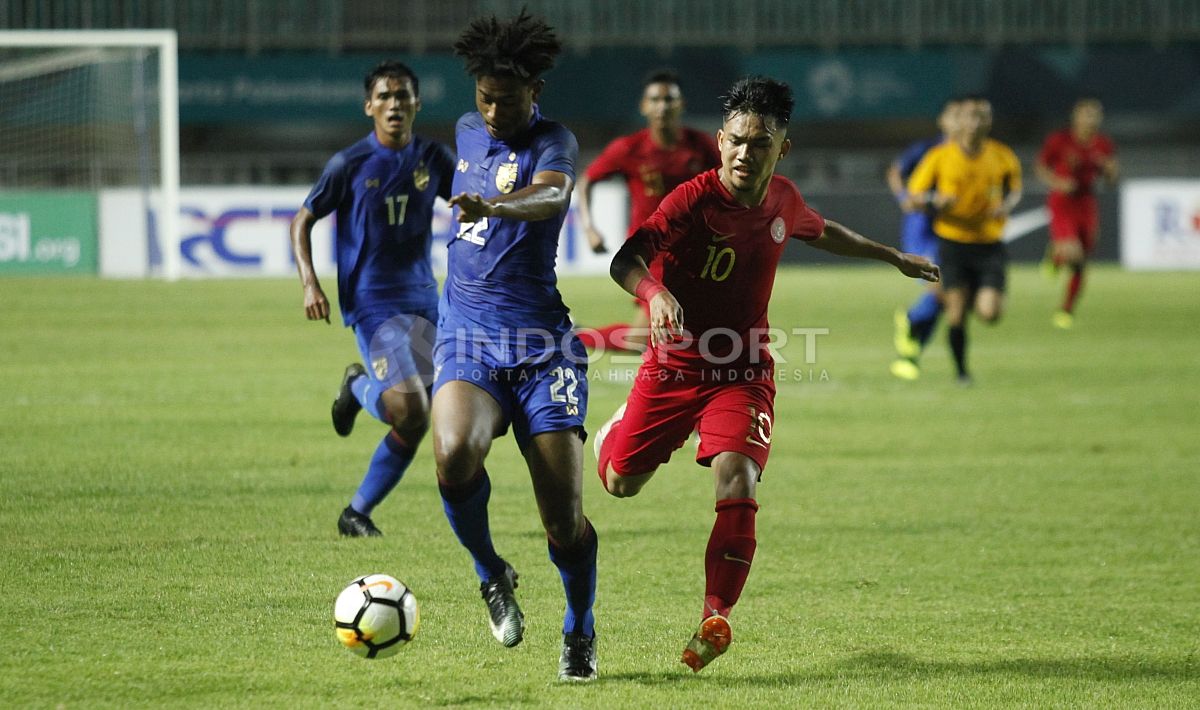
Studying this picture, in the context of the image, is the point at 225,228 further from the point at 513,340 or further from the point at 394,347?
the point at 513,340

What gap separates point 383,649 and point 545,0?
87.2 feet

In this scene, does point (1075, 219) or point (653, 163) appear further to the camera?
point (1075, 219)

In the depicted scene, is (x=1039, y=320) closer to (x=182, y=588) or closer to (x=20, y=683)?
(x=182, y=588)

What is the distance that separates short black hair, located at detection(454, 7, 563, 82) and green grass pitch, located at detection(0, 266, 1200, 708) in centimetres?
189

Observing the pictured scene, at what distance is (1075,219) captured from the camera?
770 inches

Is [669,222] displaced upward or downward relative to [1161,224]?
upward

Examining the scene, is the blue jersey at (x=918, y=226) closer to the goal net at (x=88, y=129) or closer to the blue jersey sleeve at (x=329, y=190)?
the blue jersey sleeve at (x=329, y=190)

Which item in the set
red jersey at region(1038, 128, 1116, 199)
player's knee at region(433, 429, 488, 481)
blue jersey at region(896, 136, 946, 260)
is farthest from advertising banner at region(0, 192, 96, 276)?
player's knee at region(433, 429, 488, 481)

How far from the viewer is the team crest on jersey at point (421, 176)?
23.6ft

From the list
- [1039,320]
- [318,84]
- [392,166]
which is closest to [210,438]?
[392,166]

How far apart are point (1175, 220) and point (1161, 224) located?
0.25 meters

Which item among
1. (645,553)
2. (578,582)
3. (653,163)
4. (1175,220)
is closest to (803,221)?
(578,582)

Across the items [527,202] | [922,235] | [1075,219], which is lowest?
[1075,219]

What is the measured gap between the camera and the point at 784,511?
7.85 m
